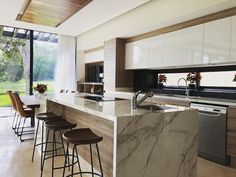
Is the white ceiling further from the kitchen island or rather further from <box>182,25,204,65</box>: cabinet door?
the kitchen island

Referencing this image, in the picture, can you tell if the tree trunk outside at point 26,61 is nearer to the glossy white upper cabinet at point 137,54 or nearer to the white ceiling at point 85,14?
the white ceiling at point 85,14

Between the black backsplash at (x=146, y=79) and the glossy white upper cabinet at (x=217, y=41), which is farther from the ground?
the glossy white upper cabinet at (x=217, y=41)

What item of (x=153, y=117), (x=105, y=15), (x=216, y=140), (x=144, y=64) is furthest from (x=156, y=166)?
(x=105, y=15)

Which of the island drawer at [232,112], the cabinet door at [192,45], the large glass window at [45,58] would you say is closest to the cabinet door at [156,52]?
the cabinet door at [192,45]

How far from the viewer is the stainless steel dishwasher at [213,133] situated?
295cm

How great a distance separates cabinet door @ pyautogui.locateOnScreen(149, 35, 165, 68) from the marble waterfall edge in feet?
7.37

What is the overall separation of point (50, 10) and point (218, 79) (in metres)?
3.46

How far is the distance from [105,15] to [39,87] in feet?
6.98

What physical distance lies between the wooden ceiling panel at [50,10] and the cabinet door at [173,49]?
1.62 metres

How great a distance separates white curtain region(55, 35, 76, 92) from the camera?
22.7 ft

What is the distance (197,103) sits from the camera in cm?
330

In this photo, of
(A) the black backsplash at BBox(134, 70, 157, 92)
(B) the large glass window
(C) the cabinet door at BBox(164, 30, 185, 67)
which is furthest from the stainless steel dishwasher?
(B) the large glass window

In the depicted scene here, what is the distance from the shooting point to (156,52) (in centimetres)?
429

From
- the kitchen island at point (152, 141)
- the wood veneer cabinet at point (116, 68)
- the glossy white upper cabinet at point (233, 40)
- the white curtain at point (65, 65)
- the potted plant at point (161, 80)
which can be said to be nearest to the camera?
the kitchen island at point (152, 141)
